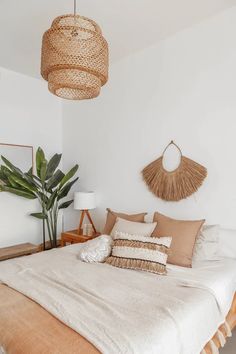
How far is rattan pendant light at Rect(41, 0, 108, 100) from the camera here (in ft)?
5.02

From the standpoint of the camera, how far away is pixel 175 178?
2.71 metres

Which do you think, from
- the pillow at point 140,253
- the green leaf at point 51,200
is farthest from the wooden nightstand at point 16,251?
the pillow at point 140,253

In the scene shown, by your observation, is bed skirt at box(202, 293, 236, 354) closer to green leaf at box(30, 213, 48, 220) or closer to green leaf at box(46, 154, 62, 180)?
green leaf at box(30, 213, 48, 220)

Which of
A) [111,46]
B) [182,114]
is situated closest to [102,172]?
[182,114]

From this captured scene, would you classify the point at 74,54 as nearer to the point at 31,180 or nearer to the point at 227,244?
the point at 227,244

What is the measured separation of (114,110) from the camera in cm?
336

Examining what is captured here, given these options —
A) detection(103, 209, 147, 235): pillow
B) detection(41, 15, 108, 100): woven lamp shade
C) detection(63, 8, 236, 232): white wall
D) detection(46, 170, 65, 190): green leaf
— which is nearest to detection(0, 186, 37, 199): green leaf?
detection(46, 170, 65, 190): green leaf

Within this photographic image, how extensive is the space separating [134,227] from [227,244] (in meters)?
0.84

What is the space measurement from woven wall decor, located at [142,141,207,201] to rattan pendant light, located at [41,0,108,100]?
1351 millimetres

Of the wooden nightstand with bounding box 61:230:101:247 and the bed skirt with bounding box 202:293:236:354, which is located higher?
the wooden nightstand with bounding box 61:230:101:247

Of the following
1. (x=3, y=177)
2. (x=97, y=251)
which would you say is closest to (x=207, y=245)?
(x=97, y=251)

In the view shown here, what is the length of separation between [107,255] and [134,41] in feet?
7.48

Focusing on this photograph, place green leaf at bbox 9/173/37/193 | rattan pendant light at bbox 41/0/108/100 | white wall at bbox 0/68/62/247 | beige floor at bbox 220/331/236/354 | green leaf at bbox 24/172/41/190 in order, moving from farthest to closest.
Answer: white wall at bbox 0/68/62/247 → green leaf at bbox 24/172/41/190 → green leaf at bbox 9/173/37/193 → beige floor at bbox 220/331/236/354 → rattan pendant light at bbox 41/0/108/100

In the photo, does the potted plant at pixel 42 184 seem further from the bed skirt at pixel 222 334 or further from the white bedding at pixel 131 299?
the bed skirt at pixel 222 334
